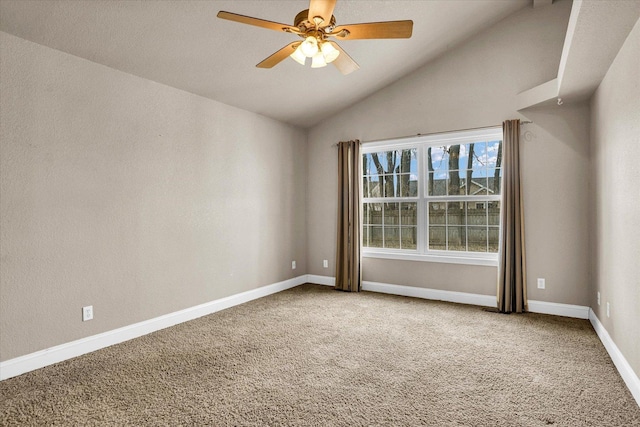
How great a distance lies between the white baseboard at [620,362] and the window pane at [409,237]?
2.07 m

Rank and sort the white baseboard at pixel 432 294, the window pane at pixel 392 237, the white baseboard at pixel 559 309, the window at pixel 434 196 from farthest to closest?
1. the window pane at pixel 392 237
2. the window at pixel 434 196
3. the white baseboard at pixel 432 294
4. the white baseboard at pixel 559 309

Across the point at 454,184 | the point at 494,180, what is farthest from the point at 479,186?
the point at 454,184

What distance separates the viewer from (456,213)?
459 centimetres

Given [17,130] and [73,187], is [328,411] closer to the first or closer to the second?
[73,187]

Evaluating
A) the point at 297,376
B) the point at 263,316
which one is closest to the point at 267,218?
the point at 263,316

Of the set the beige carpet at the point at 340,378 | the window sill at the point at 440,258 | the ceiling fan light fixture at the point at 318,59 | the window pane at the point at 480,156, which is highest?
the ceiling fan light fixture at the point at 318,59

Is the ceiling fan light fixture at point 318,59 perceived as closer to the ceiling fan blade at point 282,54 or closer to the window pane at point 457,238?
the ceiling fan blade at point 282,54

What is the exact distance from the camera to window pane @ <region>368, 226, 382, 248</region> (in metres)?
5.14

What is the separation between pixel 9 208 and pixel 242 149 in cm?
248

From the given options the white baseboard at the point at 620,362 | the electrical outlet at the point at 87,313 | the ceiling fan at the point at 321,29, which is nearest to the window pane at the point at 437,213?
the white baseboard at the point at 620,362

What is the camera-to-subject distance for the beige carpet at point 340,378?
2010mm

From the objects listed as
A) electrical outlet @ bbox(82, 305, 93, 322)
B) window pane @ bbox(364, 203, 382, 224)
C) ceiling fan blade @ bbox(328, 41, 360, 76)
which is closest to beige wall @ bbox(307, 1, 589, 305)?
window pane @ bbox(364, 203, 382, 224)

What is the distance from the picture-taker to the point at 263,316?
3900mm

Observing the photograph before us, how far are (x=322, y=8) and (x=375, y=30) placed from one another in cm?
41
